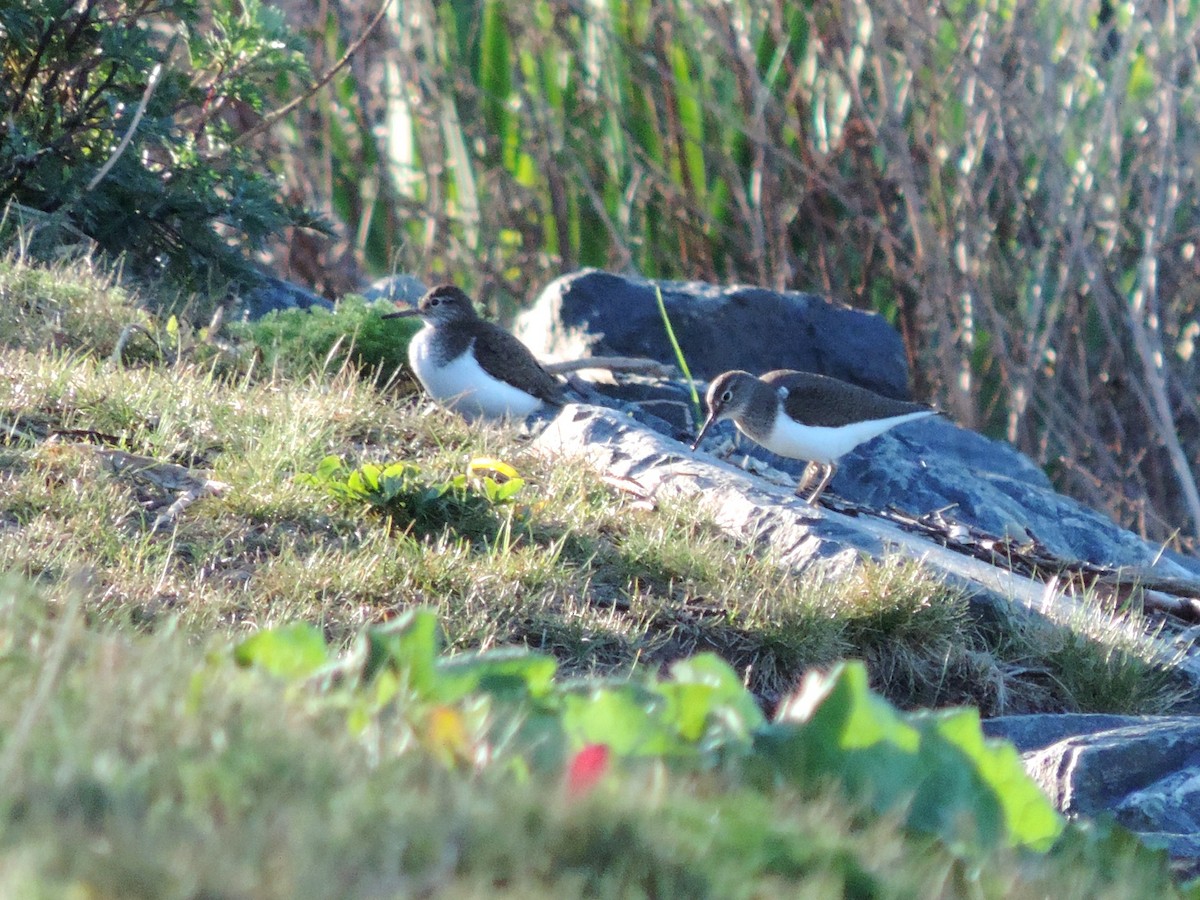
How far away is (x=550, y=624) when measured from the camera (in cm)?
398

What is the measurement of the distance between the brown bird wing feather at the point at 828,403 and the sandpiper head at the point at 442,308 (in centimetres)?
145

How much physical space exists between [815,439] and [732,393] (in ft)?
1.45

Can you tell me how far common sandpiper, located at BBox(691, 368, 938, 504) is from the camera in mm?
6012

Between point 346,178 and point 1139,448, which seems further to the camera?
point 346,178

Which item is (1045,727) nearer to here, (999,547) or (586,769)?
(999,547)

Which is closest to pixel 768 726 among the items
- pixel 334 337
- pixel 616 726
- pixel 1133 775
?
pixel 616 726

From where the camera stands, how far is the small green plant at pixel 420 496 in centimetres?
432

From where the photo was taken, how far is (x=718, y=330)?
798 cm

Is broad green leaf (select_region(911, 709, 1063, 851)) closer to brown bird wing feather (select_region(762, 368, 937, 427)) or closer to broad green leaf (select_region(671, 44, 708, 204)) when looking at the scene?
brown bird wing feather (select_region(762, 368, 937, 427))

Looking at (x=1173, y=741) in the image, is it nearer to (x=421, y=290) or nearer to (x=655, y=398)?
(x=655, y=398)

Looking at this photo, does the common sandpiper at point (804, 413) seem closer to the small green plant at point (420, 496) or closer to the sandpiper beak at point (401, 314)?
the sandpiper beak at point (401, 314)

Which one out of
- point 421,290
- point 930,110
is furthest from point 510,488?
point 930,110

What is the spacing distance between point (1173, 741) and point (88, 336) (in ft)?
13.9

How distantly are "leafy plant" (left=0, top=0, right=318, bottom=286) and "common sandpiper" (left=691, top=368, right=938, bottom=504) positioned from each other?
2.49 m
